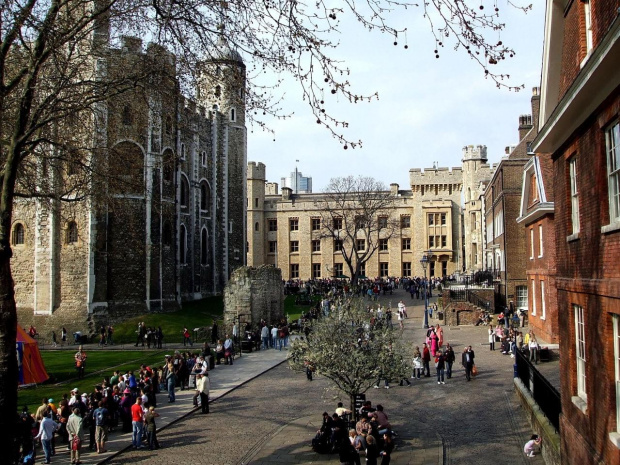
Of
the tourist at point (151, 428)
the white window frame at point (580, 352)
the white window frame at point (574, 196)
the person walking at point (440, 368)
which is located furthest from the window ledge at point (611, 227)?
the person walking at point (440, 368)

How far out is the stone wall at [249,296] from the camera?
31.5 m

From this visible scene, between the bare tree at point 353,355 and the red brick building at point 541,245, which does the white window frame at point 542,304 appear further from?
the bare tree at point 353,355

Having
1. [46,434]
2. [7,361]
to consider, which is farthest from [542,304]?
[7,361]

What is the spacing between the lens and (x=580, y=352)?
9.66 m

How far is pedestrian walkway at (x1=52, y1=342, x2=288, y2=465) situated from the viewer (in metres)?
13.6

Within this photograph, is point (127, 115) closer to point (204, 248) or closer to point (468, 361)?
point (468, 361)

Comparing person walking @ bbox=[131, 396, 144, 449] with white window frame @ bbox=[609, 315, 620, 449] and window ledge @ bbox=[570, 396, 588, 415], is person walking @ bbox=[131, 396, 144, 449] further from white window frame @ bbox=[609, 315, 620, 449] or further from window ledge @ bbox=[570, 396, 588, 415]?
white window frame @ bbox=[609, 315, 620, 449]

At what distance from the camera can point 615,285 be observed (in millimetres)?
7418

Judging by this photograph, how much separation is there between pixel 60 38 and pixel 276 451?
9189mm

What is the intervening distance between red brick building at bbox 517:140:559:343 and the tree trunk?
19656mm

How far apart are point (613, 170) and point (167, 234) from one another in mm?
35100

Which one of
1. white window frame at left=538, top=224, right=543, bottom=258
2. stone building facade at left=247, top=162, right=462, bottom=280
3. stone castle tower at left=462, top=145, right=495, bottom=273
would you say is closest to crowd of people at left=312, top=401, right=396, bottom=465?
white window frame at left=538, top=224, right=543, bottom=258

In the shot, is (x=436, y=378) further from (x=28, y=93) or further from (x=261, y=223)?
(x=261, y=223)

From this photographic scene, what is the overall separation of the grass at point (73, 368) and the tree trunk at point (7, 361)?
10251 millimetres
